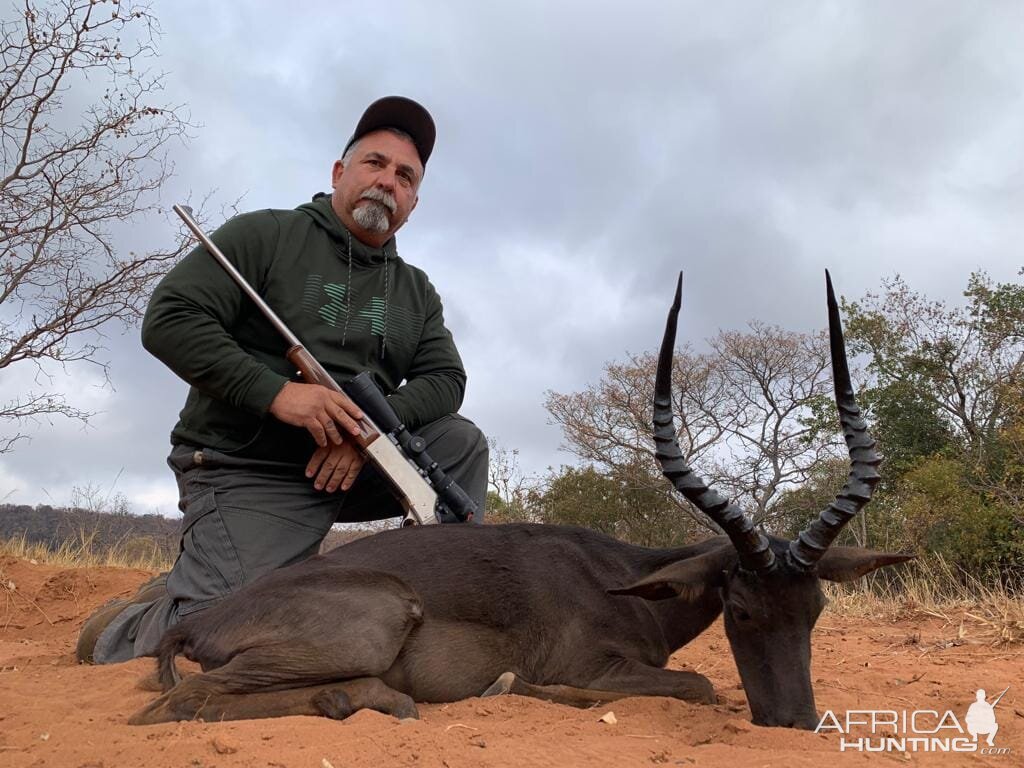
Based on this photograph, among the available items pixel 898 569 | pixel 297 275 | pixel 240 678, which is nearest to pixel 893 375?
pixel 898 569

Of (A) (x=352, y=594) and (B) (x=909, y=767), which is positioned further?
(A) (x=352, y=594)

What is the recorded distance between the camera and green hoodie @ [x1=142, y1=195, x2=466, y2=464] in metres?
5.05

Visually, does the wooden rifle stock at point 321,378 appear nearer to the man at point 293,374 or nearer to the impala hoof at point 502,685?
the man at point 293,374

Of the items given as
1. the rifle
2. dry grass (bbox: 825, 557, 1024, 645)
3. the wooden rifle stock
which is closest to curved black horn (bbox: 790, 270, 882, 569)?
the rifle

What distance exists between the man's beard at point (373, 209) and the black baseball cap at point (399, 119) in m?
0.65

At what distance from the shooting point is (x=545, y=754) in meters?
2.84

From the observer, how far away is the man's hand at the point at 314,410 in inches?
195

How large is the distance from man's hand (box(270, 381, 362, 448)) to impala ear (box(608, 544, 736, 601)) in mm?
1837

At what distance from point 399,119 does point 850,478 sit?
4.01 m

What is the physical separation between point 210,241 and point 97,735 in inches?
121

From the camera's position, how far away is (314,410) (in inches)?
195

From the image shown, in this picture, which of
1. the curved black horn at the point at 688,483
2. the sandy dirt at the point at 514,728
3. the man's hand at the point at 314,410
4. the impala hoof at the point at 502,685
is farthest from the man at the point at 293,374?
the curved black horn at the point at 688,483

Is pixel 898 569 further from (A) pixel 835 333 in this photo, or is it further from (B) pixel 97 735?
(B) pixel 97 735

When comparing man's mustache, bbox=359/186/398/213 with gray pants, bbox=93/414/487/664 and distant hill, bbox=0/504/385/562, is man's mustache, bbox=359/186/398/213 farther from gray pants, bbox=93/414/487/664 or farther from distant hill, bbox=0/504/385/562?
distant hill, bbox=0/504/385/562
